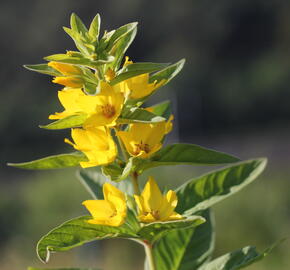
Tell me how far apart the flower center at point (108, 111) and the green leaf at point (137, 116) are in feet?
0.04

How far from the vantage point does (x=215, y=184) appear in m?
0.87

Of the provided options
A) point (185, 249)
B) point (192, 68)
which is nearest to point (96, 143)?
point (185, 249)

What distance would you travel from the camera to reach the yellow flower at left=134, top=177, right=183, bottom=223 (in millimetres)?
778

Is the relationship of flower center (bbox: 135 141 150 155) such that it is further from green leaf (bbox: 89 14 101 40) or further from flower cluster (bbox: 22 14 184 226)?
green leaf (bbox: 89 14 101 40)

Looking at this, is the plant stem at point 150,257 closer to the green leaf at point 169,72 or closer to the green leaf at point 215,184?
the green leaf at point 215,184

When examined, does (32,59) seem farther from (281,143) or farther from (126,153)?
(126,153)

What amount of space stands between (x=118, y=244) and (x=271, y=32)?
21338mm

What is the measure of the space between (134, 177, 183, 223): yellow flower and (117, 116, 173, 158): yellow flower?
38 mm

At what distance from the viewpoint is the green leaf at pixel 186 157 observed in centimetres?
76

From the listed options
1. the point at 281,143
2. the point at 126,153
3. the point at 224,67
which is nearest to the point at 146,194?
the point at 126,153

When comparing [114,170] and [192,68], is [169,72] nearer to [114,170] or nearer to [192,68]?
[114,170]

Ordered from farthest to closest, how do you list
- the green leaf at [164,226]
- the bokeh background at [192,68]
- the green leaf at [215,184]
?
the bokeh background at [192,68] < the green leaf at [215,184] < the green leaf at [164,226]

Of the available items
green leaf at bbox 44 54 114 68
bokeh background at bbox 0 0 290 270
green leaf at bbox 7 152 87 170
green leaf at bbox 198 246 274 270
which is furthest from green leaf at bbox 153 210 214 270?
bokeh background at bbox 0 0 290 270

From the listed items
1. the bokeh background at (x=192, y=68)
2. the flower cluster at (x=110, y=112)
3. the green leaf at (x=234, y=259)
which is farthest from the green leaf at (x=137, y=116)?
the bokeh background at (x=192, y=68)
